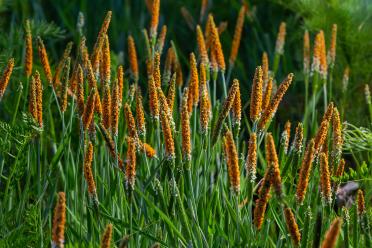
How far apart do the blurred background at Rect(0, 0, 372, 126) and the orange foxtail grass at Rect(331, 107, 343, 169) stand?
0.95m

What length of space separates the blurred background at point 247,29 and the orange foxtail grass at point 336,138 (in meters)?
0.95

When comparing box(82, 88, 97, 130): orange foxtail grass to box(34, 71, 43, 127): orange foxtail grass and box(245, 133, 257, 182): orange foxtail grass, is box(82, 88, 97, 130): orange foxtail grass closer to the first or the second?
box(34, 71, 43, 127): orange foxtail grass

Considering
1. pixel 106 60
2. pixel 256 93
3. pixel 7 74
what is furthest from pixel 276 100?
pixel 7 74

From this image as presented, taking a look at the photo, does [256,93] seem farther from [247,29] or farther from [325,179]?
[247,29]

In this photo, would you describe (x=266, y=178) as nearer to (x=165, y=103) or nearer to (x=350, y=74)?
(x=165, y=103)

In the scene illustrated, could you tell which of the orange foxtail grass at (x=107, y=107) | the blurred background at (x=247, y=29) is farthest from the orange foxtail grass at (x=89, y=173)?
the blurred background at (x=247, y=29)

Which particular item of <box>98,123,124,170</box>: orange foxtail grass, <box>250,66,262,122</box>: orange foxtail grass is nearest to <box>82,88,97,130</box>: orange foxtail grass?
<box>98,123,124,170</box>: orange foxtail grass

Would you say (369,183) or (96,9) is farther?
(96,9)

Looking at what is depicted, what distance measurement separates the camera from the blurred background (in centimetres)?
279

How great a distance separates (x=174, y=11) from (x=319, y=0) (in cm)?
103

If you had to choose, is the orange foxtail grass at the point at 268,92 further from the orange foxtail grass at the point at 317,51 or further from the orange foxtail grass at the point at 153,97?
the orange foxtail grass at the point at 317,51

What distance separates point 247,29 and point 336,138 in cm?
208

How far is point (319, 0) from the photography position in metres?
2.85

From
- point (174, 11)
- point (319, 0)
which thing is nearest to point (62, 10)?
point (174, 11)
